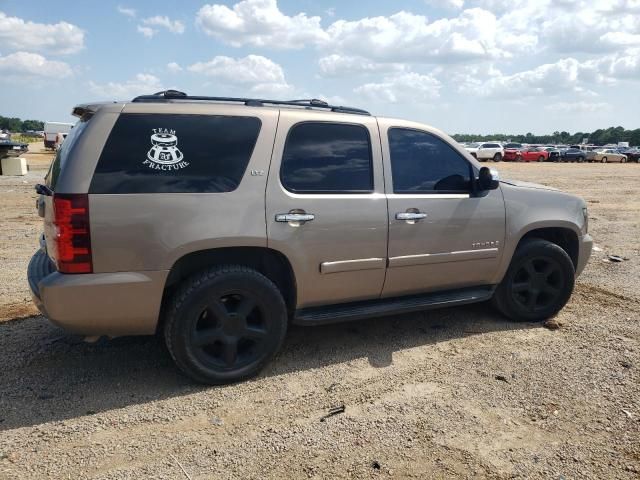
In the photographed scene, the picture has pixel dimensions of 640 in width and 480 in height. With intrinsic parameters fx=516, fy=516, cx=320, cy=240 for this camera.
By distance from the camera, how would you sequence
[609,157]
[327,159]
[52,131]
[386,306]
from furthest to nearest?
[609,157] → [52,131] → [386,306] → [327,159]

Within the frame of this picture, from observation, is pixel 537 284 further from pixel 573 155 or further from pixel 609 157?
pixel 609 157

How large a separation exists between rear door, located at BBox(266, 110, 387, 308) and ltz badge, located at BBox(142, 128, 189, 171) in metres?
0.64

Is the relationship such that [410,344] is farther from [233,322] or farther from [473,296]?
[233,322]

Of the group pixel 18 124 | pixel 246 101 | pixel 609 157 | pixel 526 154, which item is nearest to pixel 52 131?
pixel 526 154

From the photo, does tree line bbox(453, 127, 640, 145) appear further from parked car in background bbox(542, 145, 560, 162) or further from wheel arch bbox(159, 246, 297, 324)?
wheel arch bbox(159, 246, 297, 324)

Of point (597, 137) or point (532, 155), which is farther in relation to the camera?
point (597, 137)

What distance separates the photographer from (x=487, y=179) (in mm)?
4348

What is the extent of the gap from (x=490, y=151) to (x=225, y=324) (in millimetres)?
43423

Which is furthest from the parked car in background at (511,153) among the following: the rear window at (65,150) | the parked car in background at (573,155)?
the rear window at (65,150)

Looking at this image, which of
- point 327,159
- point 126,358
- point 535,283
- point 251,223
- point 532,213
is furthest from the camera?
point 535,283

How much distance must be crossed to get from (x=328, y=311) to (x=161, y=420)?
1436mm

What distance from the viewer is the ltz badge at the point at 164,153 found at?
10.9 feet

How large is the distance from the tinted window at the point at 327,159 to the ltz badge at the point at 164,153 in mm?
727

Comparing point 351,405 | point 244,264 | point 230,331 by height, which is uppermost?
point 244,264
